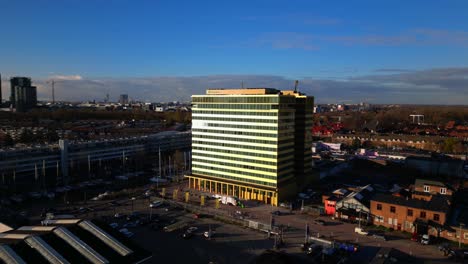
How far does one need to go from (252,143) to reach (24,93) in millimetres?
173231

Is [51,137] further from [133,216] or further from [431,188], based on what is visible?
[431,188]

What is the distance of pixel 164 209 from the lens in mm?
34188

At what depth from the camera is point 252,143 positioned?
36.7m

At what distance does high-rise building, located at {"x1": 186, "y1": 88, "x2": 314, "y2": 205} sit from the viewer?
3559 cm

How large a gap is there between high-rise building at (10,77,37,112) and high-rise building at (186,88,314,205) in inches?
5970

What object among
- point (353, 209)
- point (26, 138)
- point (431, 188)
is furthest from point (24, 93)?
point (431, 188)

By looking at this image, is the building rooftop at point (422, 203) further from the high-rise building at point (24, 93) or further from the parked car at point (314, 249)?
the high-rise building at point (24, 93)

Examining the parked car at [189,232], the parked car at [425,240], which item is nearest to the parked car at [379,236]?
the parked car at [425,240]

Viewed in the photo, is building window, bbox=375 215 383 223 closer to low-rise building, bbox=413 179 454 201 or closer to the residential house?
the residential house

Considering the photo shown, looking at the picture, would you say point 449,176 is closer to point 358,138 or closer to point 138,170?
point 358,138

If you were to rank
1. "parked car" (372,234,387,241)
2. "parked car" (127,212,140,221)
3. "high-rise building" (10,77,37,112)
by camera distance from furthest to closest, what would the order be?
"high-rise building" (10,77,37,112) → "parked car" (127,212,140,221) → "parked car" (372,234,387,241)

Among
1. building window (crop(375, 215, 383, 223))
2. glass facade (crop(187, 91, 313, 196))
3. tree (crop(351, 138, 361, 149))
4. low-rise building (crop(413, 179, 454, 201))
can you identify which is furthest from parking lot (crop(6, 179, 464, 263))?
tree (crop(351, 138, 361, 149))

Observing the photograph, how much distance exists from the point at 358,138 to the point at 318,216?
52.2 m

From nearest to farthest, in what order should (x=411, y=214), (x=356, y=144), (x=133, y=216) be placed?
(x=411, y=214) < (x=133, y=216) < (x=356, y=144)
